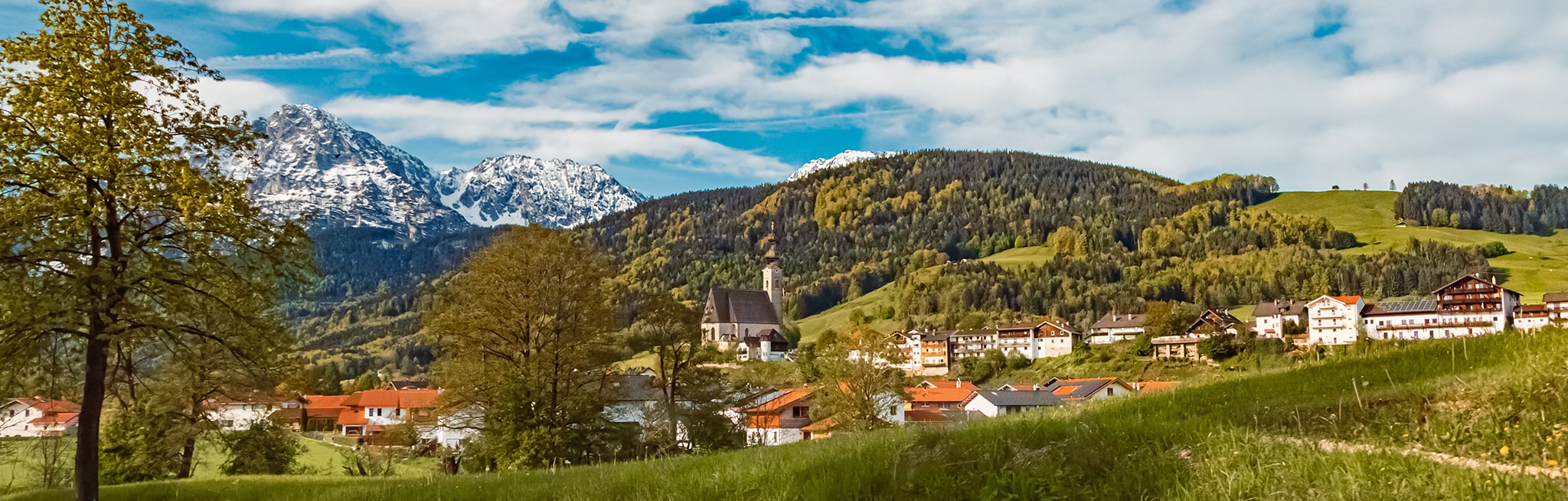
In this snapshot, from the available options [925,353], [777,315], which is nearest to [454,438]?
[925,353]

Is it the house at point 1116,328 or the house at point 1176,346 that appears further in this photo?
the house at point 1116,328

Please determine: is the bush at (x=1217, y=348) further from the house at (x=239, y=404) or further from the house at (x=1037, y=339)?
the house at (x=239, y=404)

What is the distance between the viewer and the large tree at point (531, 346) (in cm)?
2897

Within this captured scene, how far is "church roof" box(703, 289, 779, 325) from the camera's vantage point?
182250 mm

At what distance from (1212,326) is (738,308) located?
8990 centimetres

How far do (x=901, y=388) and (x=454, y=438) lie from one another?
85.1ft

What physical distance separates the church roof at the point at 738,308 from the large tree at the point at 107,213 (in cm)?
16284

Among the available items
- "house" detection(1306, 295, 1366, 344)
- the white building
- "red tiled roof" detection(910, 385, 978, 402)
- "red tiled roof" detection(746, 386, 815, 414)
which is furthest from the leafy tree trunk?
"house" detection(1306, 295, 1366, 344)

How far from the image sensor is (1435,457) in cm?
692

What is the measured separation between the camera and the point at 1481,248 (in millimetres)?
190500

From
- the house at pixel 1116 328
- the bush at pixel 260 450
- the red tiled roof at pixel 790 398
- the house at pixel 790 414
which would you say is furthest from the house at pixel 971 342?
the bush at pixel 260 450

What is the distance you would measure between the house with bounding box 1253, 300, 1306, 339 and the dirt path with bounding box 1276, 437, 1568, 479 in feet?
497

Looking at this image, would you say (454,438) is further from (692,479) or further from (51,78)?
(692,479)

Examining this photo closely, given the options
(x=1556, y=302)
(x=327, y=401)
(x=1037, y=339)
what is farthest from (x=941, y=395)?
(x=1556, y=302)
